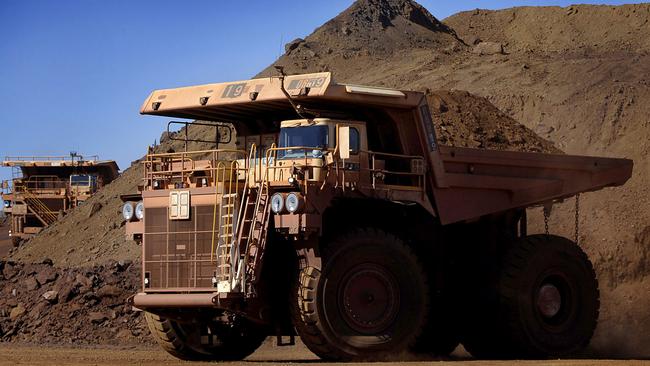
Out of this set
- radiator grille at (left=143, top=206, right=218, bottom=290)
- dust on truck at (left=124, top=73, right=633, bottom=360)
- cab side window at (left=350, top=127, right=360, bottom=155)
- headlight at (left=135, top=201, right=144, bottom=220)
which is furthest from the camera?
headlight at (left=135, top=201, right=144, bottom=220)

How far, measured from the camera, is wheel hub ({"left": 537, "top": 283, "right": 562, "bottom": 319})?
20.2 metres

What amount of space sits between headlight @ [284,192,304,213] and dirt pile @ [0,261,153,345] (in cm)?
954

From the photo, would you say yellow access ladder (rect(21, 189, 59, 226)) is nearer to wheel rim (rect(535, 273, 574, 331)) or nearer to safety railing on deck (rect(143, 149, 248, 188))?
safety railing on deck (rect(143, 149, 248, 188))

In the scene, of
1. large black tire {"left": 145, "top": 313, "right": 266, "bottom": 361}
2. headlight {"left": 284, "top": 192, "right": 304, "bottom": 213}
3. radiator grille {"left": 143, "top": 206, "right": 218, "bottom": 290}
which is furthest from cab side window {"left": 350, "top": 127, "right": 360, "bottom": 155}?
large black tire {"left": 145, "top": 313, "right": 266, "bottom": 361}

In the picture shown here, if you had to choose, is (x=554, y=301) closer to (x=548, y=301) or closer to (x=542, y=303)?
(x=548, y=301)

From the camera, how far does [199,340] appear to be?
19.0 m

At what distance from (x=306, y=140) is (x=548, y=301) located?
5.85 meters

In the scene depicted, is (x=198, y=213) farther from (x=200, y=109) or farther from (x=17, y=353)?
(x=17, y=353)

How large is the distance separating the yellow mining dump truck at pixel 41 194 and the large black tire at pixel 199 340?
41.8 m

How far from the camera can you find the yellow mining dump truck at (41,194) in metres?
61.3

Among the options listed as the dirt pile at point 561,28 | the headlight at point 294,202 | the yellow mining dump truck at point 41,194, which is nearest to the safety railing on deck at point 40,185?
the yellow mining dump truck at point 41,194

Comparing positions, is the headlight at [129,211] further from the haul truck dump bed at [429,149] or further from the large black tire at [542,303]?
the large black tire at [542,303]

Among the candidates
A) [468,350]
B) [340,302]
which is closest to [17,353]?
[340,302]

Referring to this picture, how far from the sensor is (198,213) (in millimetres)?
17734
